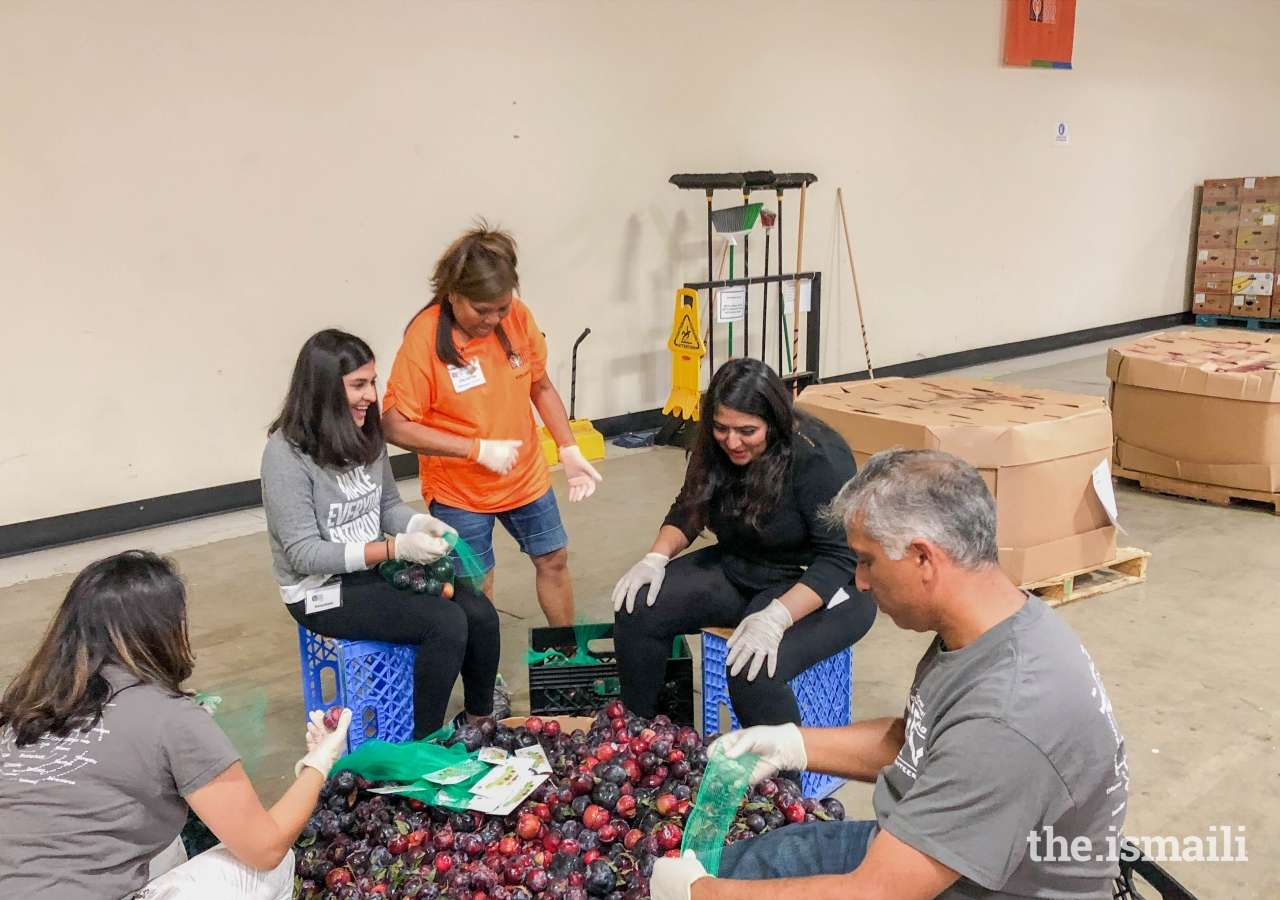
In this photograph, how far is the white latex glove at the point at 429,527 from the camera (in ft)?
8.54

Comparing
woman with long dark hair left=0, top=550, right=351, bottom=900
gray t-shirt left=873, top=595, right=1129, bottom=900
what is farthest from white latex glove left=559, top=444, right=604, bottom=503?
gray t-shirt left=873, top=595, right=1129, bottom=900

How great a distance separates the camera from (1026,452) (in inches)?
134

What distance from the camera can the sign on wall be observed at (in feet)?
26.1

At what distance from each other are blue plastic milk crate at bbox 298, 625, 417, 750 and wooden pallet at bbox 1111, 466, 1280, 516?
3.79 meters

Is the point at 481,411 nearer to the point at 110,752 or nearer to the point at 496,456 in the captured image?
the point at 496,456

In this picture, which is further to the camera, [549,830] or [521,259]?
[521,259]

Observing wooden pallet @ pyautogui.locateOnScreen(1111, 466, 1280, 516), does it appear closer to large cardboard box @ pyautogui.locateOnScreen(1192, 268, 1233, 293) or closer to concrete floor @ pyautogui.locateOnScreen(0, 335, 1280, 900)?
concrete floor @ pyautogui.locateOnScreen(0, 335, 1280, 900)

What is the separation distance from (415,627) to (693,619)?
0.66 metres

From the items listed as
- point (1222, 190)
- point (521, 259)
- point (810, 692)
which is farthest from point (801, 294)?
point (1222, 190)

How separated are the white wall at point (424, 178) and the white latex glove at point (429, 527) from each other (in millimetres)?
2598

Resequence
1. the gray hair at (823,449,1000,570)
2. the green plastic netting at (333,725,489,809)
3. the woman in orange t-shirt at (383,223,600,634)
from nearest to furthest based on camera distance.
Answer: the gray hair at (823,449,1000,570), the green plastic netting at (333,725,489,809), the woman in orange t-shirt at (383,223,600,634)

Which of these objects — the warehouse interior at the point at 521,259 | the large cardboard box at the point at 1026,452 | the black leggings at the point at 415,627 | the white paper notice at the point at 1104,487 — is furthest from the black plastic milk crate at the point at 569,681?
the white paper notice at the point at 1104,487

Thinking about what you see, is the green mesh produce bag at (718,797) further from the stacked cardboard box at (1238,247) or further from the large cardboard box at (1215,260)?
the large cardboard box at (1215,260)

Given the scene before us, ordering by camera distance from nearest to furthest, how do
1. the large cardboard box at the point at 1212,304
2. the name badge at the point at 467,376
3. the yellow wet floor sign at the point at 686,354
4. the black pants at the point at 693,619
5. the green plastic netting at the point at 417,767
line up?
the green plastic netting at the point at 417,767
the black pants at the point at 693,619
the name badge at the point at 467,376
the yellow wet floor sign at the point at 686,354
the large cardboard box at the point at 1212,304
